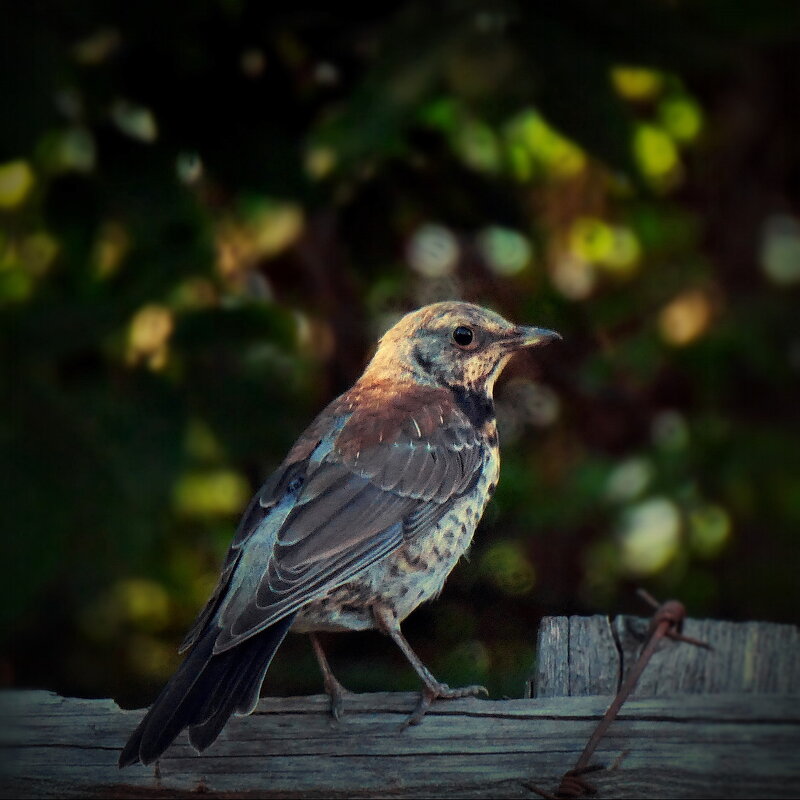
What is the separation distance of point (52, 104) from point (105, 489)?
81cm

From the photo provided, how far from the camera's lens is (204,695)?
1.22 metres

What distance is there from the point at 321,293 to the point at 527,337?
1.43 metres

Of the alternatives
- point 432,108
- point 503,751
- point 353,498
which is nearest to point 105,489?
point 353,498

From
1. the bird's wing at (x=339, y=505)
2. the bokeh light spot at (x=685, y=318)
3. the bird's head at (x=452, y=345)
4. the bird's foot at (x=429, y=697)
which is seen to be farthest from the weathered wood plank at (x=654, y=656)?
the bokeh light spot at (x=685, y=318)

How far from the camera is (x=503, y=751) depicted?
58.7 inches

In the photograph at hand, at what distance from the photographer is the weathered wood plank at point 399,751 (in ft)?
4.75

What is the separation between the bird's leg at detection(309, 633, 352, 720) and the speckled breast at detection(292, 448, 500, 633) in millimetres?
68

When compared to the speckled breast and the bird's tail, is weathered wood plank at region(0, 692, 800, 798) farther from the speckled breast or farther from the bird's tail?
the bird's tail

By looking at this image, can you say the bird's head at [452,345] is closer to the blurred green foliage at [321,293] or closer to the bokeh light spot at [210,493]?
the blurred green foliage at [321,293]

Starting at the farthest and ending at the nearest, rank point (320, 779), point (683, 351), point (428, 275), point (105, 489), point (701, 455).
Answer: point (683, 351) < point (701, 455) < point (105, 489) < point (428, 275) < point (320, 779)

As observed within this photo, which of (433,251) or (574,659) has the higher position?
(433,251)

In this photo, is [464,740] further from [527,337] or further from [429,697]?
[527,337]

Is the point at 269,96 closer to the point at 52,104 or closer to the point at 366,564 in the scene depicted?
the point at 52,104

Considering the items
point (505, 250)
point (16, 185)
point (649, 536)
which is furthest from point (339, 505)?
point (16, 185)
